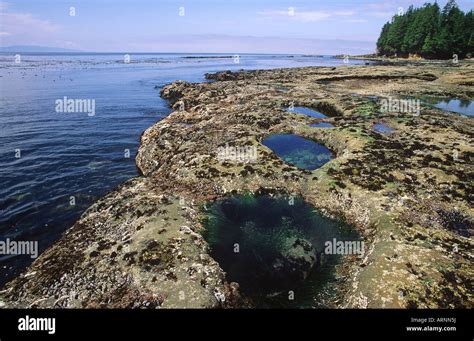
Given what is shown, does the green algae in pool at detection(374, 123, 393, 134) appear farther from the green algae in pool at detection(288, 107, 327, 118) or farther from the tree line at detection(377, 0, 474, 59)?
the tree line at detection(377, 0, 474, 59)

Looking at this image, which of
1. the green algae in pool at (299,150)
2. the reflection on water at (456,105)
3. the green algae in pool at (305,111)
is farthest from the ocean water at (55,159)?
the reflection on water at (456,105)

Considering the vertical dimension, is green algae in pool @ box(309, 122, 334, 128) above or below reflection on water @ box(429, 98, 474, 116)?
below

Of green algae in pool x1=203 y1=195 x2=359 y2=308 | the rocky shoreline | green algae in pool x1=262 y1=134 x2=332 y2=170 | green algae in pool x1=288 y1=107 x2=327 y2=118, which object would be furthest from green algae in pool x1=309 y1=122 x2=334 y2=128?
green algae in pool x1=203 y1=195 x2=359 y2=308

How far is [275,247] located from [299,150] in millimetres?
12984

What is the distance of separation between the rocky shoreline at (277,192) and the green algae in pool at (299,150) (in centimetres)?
111

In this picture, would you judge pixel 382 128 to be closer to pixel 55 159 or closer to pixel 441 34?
pixel 55 159

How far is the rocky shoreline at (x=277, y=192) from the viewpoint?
1334cm

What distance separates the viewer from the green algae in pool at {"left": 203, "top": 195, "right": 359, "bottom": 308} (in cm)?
1413

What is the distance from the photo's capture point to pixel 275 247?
1659 cm

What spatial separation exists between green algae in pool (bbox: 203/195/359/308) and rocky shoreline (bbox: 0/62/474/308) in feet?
2.15

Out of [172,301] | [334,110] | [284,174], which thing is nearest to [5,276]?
[172,301]

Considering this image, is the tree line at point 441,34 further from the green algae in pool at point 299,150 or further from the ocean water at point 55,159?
the green algae in pool at point 299,150
